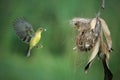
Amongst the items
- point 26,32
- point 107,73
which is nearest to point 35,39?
point 26,32

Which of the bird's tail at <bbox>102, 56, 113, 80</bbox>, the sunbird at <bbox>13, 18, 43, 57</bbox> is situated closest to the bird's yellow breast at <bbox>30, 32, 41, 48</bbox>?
the sunbird at <bbox>13, 18, 43, 57</bbox>

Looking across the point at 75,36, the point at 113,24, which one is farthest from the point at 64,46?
the point at 113,24

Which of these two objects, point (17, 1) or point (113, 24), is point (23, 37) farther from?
point (113, 24)

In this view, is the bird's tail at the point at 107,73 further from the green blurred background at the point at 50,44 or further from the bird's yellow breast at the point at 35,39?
the bird's yellow breast at the point at 35,39

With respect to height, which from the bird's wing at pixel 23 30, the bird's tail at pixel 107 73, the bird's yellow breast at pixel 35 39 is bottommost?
the bird's tail at pixel 107 73

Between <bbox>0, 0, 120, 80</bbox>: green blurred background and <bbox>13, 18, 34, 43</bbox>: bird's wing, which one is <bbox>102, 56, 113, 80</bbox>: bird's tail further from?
<bbox>13, 18, 34, 43</bbox>: bird's wing

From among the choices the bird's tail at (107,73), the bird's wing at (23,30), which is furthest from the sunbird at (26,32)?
the bird's tail at (107,73)
